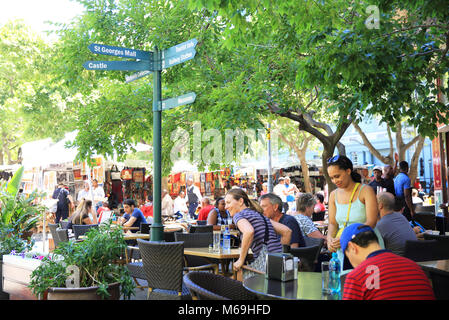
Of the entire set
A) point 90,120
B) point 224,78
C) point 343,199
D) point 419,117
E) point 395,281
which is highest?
point 224,78

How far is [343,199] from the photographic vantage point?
16.2 ft

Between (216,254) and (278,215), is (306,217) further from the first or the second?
(216,254)

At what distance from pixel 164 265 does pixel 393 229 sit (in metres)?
2.90

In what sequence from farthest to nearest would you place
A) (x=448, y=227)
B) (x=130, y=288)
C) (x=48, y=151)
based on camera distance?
1. (x=48, y=151)
2. (x=448, y=227)
3. (x=130, y=288)

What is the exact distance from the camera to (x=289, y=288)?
12.5 ft

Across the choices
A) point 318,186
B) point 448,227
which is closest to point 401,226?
point 448,227

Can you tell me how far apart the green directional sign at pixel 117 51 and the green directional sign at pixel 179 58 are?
11.4 inches

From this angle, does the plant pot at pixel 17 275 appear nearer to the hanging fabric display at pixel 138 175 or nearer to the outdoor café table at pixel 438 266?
the outdoor café table at pixel 438 266

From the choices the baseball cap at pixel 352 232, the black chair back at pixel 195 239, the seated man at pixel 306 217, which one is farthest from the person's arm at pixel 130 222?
the baseball cap at pixel 352 232

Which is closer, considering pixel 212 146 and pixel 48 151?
pixel 212 146

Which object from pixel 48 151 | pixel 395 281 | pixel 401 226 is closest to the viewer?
pixel 395 281

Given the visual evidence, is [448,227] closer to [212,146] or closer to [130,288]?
[212,146]

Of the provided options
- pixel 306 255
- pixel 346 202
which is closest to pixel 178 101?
pixel 306 255
